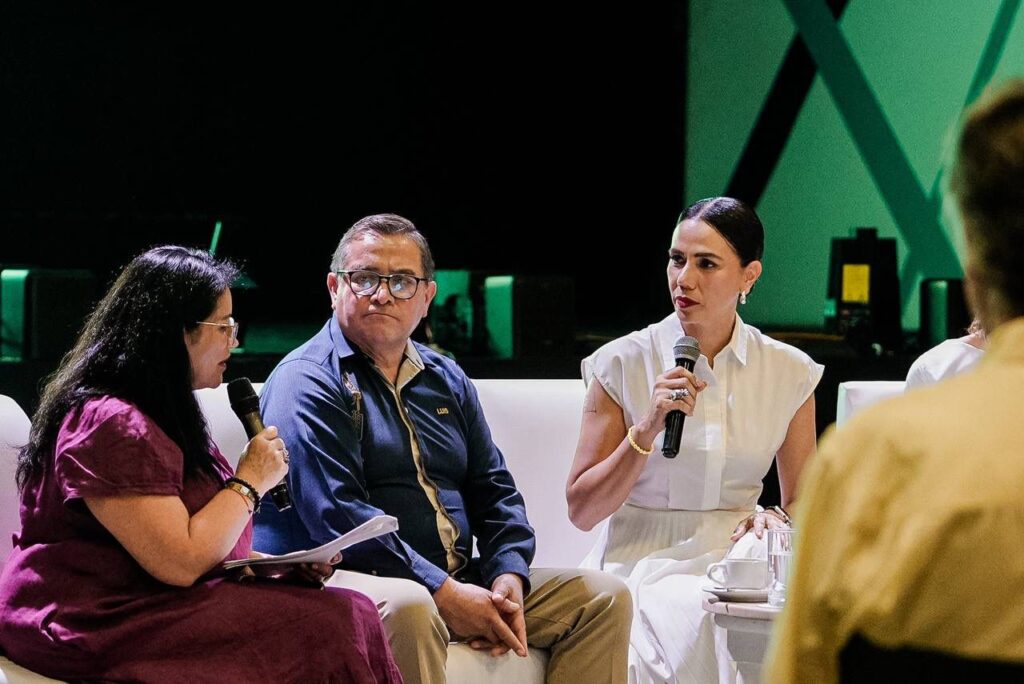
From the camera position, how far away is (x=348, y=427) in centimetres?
280

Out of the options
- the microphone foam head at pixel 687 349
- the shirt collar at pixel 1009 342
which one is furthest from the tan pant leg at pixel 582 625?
the shirt collar at pixel 1009 342

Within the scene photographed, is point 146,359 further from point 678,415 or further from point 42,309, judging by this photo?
point 42,309

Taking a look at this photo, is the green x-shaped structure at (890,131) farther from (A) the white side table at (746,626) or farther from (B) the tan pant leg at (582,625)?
(A) the white side table at (746,626)

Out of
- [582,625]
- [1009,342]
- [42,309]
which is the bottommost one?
[582,625]

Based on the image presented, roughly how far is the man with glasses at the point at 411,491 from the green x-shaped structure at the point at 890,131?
4193 millimetres

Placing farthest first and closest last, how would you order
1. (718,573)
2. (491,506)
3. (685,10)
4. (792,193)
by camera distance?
(685,10), (792,193), (491,506), (718,573)

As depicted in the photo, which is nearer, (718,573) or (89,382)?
(89,382)

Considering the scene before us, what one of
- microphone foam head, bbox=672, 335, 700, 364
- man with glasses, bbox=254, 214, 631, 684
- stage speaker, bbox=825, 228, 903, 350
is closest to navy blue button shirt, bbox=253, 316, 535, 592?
man with glasses, bbox=254, 214, 631, 684

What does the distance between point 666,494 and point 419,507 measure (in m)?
0.63

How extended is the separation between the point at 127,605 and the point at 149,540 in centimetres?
12

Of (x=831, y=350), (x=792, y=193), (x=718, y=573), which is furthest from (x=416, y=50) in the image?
(x=718, y=573)

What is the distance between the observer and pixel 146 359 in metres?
2.28

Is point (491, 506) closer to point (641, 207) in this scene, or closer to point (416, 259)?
point (416, 259)

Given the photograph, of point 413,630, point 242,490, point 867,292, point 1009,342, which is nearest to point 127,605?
point 242,490
